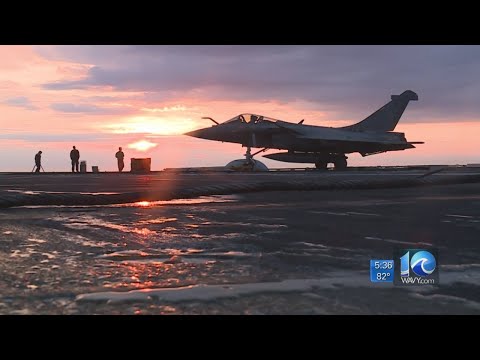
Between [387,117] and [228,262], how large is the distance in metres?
40.1

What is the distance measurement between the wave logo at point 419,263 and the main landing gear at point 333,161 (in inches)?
1259

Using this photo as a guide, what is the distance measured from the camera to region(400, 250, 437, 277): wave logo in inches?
118

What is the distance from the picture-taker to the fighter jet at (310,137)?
31.1m

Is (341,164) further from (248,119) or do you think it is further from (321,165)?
(248,119)

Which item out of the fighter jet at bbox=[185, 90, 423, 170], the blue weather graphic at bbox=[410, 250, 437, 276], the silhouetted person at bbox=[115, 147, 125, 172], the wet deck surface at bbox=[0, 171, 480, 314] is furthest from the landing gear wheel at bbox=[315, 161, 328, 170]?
the blue weather graphic at bbox=[410, 250, 437, 276]

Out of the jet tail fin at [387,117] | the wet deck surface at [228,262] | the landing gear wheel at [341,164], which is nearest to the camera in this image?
the wet deck surface at [228,262]

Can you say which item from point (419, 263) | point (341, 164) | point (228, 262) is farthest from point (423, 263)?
point (341, 164)

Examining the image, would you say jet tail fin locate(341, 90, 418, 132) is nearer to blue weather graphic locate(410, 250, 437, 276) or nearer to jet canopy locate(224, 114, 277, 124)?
jet canopy locate(224, 114, 277, 124)

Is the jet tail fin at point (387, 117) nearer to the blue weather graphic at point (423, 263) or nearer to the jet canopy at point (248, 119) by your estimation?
the jet canopy at point (248, 119)

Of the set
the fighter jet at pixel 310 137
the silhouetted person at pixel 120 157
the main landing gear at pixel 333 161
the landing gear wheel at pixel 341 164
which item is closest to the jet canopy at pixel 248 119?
the fighter jet at pixel 310 137

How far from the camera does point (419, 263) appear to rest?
3.04 m

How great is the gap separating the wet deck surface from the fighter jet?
78.4 ft
